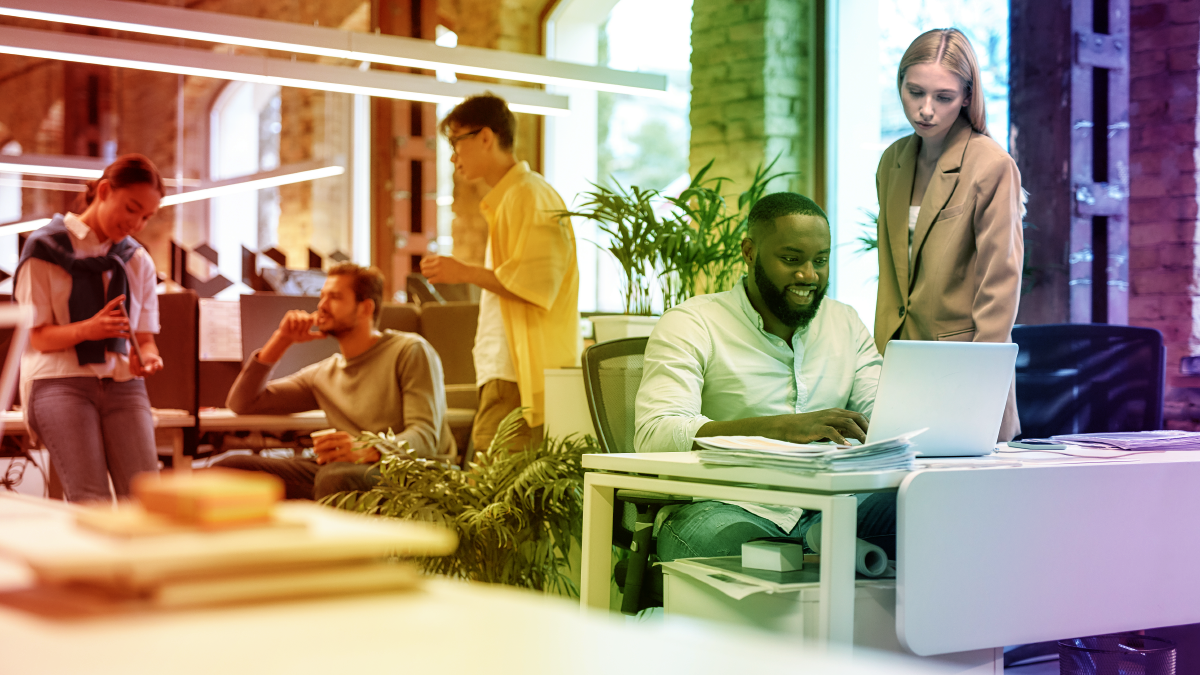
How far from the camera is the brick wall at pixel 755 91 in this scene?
17.4 ft

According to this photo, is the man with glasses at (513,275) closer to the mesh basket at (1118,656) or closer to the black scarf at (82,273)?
the black scarf at (82,273)

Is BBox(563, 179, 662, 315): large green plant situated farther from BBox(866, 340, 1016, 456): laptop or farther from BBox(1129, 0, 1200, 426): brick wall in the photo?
BBox(1129, 0, 1200, 426): brick wall

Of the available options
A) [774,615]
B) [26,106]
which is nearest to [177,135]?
[26,106]

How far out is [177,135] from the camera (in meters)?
12.9

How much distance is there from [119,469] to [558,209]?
147 centimetres

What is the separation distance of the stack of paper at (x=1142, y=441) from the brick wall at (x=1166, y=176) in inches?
78.2

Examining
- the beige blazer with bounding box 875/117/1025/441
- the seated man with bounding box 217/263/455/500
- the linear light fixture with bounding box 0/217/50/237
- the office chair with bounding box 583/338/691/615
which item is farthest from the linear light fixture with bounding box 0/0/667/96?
the linear light fixture with bounding box 0/217/50/237

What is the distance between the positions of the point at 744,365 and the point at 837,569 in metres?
0.89

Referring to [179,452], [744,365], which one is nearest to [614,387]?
[744,365]

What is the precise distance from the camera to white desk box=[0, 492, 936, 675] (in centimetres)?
48

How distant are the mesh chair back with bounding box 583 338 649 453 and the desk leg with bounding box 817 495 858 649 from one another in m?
0.92

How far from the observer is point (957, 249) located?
2264 mm

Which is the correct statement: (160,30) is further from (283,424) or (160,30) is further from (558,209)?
(558,209)

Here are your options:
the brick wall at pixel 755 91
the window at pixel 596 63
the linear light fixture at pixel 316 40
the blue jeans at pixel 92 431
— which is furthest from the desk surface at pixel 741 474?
the window at pixel 596 63
